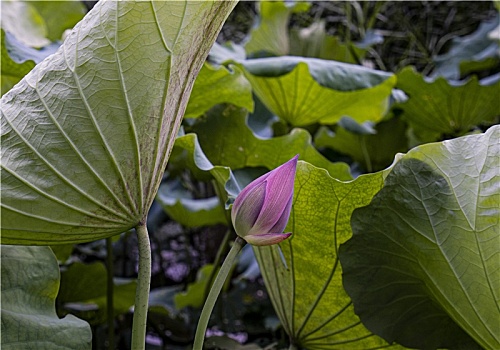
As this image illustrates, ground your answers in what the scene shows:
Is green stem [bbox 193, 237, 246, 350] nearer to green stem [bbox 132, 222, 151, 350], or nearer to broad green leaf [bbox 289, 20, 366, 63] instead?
green stem [bbox 132, 222, 151, 350]

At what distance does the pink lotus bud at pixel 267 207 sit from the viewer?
40 cm

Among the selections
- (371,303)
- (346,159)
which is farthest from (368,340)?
(346,159)

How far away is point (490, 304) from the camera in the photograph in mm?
446

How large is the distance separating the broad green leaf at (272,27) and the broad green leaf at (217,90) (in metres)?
0.48

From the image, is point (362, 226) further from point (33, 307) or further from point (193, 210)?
point (193, 210)

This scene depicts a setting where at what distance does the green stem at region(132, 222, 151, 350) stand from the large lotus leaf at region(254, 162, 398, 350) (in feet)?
0.47

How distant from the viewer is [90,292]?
856 mm

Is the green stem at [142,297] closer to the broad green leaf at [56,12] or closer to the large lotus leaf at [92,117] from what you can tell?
the large lotus leaf at [92,117]

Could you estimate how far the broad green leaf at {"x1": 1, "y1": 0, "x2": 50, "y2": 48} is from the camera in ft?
3.22

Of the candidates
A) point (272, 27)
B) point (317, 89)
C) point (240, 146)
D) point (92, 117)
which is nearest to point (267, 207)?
point (92, 117)

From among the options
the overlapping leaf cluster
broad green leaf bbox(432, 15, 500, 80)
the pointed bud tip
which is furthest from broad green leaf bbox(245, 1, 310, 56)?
the pointed bud tip

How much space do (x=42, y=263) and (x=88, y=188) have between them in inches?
5.5

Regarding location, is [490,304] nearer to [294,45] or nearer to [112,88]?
[112,88]

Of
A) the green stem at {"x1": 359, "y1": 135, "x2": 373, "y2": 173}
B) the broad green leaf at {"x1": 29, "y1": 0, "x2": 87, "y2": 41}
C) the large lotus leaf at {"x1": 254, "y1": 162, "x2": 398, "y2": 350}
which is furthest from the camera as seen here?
the broad green leaf at {"x1": 29, "y1": 0, "x2": 87, "y2": 41}
